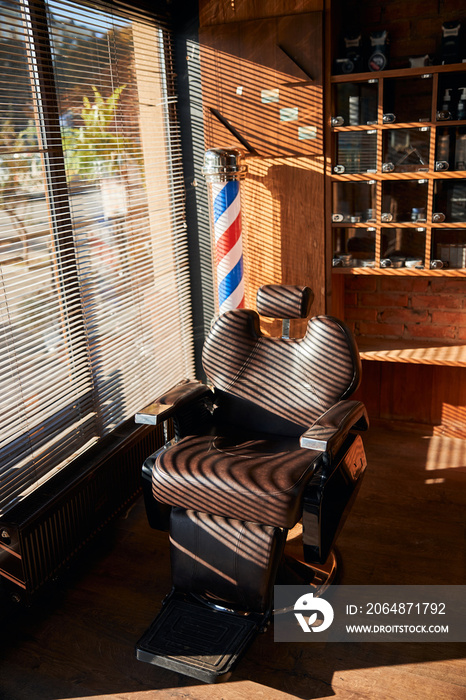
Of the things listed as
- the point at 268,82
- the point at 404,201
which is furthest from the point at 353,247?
the point at 268,82

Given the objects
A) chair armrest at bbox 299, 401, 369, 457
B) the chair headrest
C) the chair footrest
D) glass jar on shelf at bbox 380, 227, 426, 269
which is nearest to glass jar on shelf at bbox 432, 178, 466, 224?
glass jar on shelf at bbox 380, 227, 426, 269

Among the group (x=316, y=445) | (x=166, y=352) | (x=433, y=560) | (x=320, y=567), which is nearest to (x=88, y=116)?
(x=166, y=352)

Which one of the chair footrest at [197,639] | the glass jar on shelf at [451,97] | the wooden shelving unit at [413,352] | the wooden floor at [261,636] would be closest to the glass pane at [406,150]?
the glass jar on shelf at [451,97]

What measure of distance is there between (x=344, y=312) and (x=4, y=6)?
87.4 inches

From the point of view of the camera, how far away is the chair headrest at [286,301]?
2.32 metres

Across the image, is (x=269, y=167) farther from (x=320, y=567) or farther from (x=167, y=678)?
(x=167, y=678)

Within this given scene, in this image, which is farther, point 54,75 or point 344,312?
point 344,312

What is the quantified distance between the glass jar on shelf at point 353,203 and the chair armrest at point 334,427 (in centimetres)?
120

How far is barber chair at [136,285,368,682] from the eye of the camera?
1.92m

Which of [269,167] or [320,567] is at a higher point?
[269,167]

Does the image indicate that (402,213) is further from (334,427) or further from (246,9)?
(334,427)

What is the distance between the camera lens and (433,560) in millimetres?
2383

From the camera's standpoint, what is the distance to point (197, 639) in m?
1.95

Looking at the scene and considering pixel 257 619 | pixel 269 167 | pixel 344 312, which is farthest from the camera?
pixel 344 312
